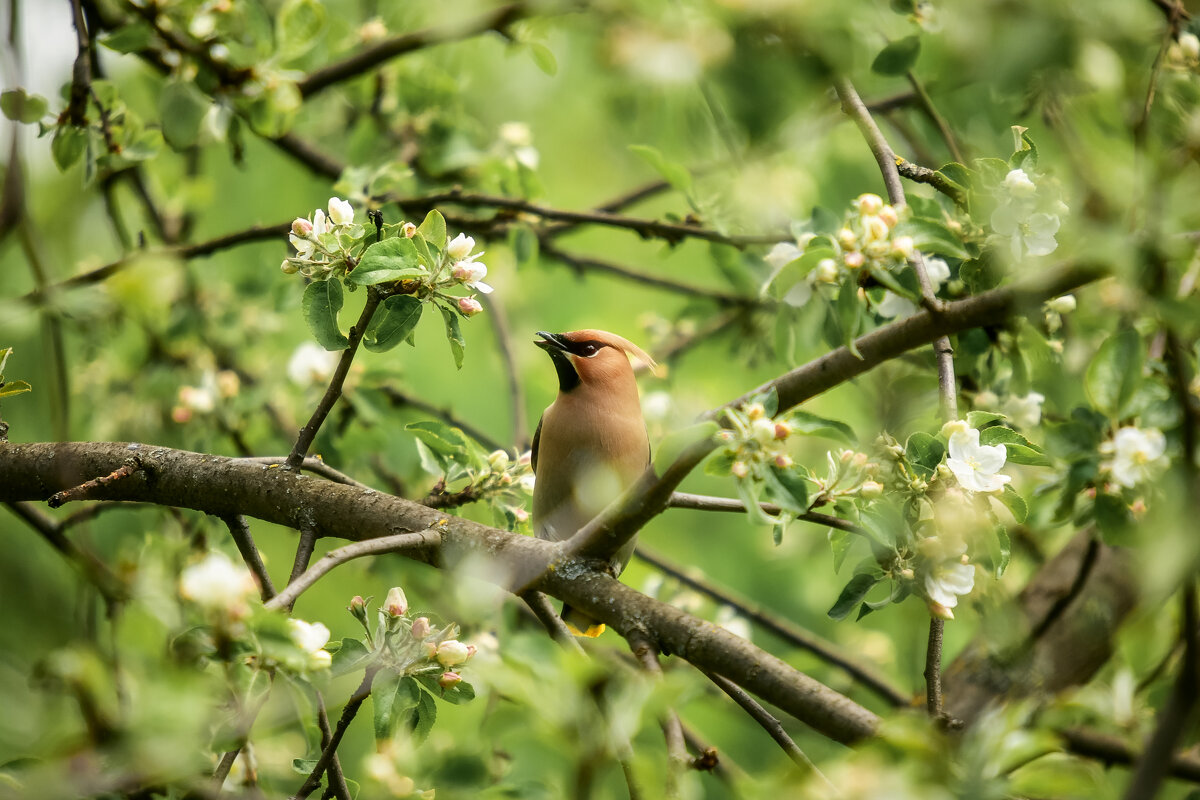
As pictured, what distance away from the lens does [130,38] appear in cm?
239

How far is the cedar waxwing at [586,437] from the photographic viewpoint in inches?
120

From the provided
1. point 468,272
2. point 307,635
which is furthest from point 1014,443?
point 307,635

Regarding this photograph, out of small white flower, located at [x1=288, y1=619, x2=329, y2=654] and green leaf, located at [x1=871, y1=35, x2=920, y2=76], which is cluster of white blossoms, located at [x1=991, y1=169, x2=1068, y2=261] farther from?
small white flower, located at [x1=288, y1=619, x2=329, y2=654]

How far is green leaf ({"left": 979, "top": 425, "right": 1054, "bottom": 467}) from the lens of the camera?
5.80 feet

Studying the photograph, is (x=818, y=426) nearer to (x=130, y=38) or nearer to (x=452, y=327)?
(x=452, y=327)

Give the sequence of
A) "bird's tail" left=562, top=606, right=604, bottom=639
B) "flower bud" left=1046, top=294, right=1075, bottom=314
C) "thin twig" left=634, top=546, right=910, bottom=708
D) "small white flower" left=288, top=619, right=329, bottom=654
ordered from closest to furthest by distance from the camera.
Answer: "small white flower" left=288, top=619, right=329, bottom=654, "flower bud" left=1046, top=294, right=1075, bottom=314, "bird's tail" left=562, top=606, right=604, bottom=639, "thin twig" left=634, top=546, right=910, bottom=708

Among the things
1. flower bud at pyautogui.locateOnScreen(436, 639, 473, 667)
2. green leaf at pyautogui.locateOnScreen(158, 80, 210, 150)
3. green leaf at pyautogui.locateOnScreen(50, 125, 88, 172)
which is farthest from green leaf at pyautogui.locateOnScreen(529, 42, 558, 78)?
flower bud at pyautogui.locateOnScreen(436, 639, 473, 667)

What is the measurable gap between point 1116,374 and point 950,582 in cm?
45

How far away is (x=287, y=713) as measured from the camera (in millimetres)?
1439

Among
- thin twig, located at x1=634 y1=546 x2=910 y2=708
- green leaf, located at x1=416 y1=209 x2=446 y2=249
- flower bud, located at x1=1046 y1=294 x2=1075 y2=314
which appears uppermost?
green leaf, located at x1=416 y1=209 x2=446 y2=249

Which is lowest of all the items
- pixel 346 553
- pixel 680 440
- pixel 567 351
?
pixel 567 351

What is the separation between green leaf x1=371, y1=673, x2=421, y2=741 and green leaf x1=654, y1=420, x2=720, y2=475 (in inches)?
23.2

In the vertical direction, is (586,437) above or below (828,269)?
below

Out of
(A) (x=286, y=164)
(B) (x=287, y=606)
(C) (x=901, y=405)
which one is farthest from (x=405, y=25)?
(B) (x=287, y=606)
